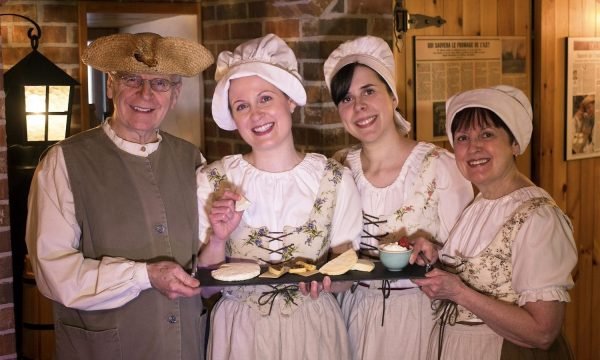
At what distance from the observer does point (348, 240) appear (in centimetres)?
264

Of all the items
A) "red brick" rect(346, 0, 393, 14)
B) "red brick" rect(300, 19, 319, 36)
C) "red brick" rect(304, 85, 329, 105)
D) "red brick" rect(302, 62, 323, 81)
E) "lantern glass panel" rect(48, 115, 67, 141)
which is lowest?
"lantern glass panel" rect(48, 115, 67, 141)

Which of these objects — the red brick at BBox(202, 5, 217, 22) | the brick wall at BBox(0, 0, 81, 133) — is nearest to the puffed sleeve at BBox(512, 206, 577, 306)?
the red brick at BBox(202, 5, 217, 22)

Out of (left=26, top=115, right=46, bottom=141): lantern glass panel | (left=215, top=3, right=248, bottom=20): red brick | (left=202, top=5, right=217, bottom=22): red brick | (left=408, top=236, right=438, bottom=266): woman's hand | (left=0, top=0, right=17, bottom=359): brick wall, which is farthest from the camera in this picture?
(left=202, top=5, right=217, bottom=22): red brick

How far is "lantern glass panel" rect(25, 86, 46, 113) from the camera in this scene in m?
3.49

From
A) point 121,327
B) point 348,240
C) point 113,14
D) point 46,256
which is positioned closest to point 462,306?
point 348,240

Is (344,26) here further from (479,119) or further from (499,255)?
(499,255)

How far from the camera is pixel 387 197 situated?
2.70m

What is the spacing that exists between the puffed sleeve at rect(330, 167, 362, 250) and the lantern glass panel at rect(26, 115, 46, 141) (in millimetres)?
1498

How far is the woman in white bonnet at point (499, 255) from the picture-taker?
90.5 inches

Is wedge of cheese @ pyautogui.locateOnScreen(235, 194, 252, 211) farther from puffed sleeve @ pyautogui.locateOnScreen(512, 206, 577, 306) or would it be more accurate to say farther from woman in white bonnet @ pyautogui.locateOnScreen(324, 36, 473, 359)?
puffed sleeve @ pyautogui.locateOnScreen(512, 206, 577, 306)

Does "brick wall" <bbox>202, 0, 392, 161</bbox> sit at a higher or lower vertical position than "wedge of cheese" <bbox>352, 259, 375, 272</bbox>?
higher

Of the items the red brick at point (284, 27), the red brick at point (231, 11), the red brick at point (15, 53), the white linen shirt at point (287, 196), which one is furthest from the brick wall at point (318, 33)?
the red brick at point (15, 53)

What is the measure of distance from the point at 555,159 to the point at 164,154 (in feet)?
7.26

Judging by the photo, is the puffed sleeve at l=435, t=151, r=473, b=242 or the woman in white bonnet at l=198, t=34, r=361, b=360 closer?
the woman in white bonnet at l=198, t=34, r=361, b=360
